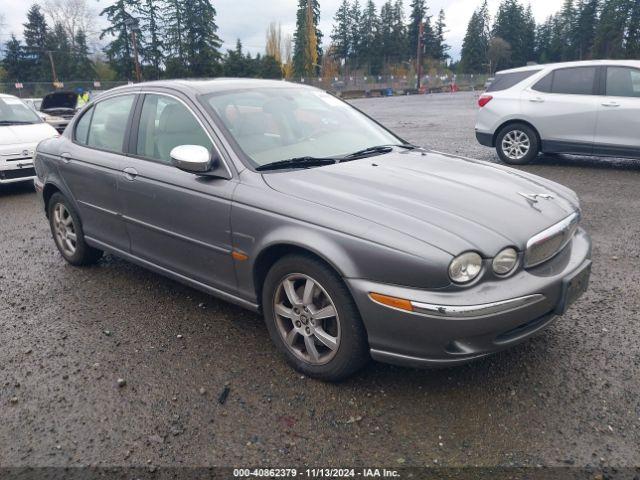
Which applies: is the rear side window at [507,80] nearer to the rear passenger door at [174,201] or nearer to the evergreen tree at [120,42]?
the rear passenger door at [174,201]

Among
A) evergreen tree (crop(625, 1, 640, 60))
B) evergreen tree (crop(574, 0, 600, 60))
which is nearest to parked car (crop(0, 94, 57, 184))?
evergreen tree (crop(625, 1, 640, 60))

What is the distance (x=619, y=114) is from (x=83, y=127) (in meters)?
7.53

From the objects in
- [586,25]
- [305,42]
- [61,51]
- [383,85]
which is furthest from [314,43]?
[586,25]

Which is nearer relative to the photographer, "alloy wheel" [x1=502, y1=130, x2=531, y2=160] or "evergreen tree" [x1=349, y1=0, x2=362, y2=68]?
"alloy wheel" [x1=502, y1=130, x2=531, y2=160]

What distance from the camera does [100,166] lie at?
4336 mm

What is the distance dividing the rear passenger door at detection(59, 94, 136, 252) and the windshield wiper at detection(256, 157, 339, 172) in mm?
1367

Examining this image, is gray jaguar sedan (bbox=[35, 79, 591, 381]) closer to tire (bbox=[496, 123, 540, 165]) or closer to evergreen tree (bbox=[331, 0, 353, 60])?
tire (bbox=[496, 123, 540, 165])

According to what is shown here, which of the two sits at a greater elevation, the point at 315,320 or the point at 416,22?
the point at 416,22

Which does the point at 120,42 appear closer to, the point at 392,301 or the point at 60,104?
the point at 60,104

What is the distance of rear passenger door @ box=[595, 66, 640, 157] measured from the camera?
26.7 feet

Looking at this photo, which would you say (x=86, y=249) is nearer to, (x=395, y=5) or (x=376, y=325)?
(x=376, y=325)

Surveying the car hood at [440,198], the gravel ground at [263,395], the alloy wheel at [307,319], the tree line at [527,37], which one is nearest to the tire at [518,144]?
the gravel ground at [263,395]

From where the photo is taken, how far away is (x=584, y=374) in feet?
10.1

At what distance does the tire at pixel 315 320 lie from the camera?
2.85 meters
